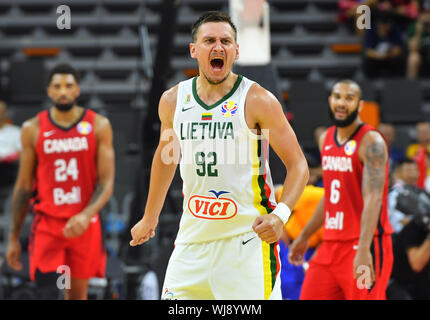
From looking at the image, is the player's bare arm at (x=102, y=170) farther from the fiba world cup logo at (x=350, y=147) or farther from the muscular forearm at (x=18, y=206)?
the fiba world cup logo at (x=350, y=147)

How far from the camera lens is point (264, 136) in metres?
3.93

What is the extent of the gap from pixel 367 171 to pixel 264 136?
1734mm

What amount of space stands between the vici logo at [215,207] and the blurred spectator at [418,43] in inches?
354

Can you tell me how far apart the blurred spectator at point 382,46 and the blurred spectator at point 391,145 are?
5.32ft

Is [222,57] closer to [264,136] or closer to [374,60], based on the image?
[264,136]

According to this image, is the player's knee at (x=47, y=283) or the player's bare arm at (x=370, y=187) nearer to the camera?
the player's bare arm at (x=370, y=187)

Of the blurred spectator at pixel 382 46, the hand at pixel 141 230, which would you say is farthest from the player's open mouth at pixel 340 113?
the blurred spectator at pixel 382 46

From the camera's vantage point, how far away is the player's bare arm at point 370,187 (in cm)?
516

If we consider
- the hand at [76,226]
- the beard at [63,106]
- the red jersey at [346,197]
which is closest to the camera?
the red jersey at [346,197]

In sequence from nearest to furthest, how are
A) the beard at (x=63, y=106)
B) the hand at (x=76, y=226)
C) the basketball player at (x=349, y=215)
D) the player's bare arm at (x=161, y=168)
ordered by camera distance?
the player's bare arm at (x=161, y=168)
the basketball player at (x=349, y=215)
the hand at (x=76, y=226)
the beard at (x=63, y=106)

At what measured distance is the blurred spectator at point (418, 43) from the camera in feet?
39.8

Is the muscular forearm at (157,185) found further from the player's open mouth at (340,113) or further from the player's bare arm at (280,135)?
the player's open mouth at (340,113)

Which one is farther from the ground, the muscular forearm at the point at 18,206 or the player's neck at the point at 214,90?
the player's neck at the point at 214,90

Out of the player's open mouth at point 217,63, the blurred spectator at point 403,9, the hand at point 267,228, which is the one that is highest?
the blurred spectator at point 403,9
